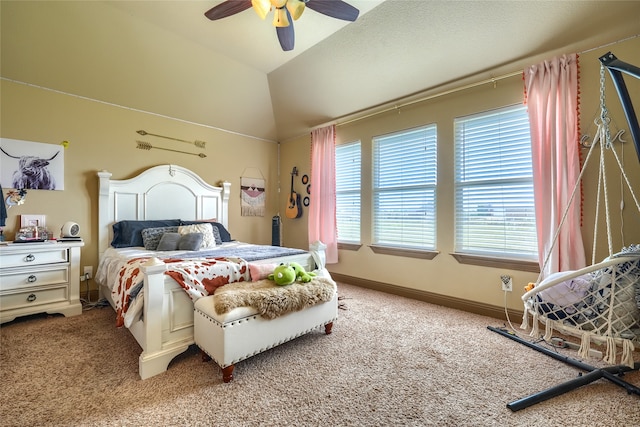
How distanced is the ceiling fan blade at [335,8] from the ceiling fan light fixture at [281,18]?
18cm

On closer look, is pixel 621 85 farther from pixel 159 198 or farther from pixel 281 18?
pixel 159 198

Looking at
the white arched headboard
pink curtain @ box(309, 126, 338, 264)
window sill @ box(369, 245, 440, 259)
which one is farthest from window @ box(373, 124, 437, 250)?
the white arched headboard

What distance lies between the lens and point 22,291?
2.37 meters

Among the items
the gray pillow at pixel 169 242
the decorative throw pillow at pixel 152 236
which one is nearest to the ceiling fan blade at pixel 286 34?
the gray pillow at pixel 169 242

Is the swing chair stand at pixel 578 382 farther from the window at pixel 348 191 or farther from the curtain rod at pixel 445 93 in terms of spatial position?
the window at pixel 348 191

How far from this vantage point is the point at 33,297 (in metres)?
2.42

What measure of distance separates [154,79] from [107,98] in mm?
593

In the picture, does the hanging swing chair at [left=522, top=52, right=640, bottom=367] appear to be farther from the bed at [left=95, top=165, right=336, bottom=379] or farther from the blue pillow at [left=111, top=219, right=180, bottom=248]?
the blue pillow at [left=111, top=219, right=180, bottom=248]

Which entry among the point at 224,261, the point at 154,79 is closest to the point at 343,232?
the point at 224,261

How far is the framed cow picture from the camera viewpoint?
2617mm

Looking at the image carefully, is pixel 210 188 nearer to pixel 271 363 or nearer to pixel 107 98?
pixel 107 98

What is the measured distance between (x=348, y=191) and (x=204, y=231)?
2037 millimetres

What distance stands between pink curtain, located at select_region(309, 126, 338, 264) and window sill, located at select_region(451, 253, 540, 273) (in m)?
1.68

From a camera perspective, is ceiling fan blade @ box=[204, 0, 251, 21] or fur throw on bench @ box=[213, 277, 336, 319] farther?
ceiling fan blade @ box=[204, 0, 251, 21]
